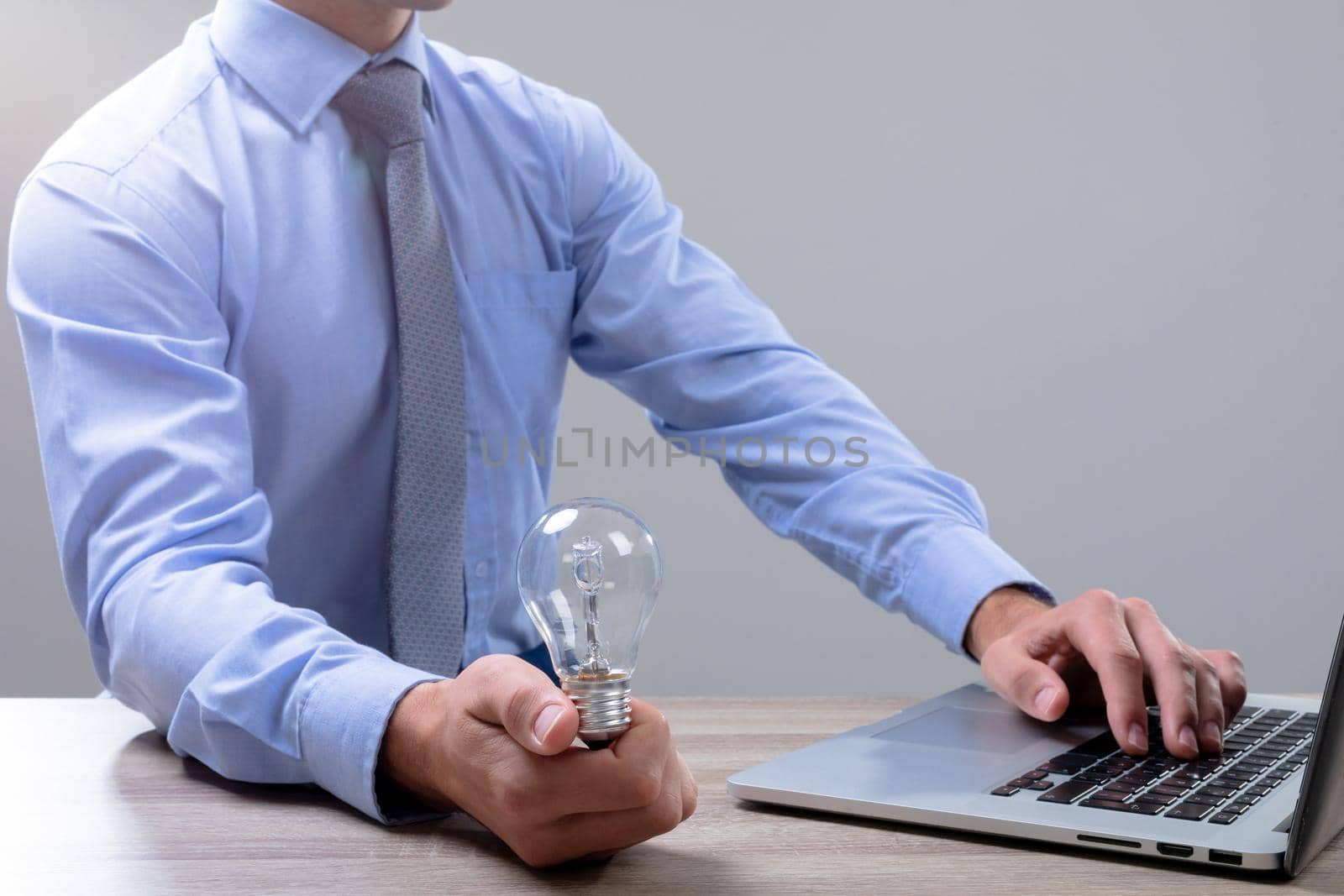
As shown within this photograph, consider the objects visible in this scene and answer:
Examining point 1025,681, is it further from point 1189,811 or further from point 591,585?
point 591,585

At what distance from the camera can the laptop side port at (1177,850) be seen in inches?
21.1

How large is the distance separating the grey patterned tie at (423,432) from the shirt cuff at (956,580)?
365 mm

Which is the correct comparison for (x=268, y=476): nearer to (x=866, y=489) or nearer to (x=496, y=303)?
(x=496, y=303)

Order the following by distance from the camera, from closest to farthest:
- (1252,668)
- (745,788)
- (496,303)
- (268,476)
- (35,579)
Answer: (745,788) < (268,476) < (496,303) < (35,579) < (1252,668)

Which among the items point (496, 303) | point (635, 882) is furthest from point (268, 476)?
point (635, 882)

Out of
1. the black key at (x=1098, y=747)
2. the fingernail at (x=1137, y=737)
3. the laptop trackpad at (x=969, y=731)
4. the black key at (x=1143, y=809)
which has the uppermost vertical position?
the black key at (x=1143, y=809)

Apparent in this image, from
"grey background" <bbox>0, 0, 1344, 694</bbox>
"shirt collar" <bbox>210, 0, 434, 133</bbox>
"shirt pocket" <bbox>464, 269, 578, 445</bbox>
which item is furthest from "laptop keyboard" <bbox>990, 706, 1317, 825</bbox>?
"grey background" <bbox>0, 0, 1344, 694</bbox>

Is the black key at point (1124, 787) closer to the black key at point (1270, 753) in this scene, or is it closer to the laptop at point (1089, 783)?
the laptop at point (1089, 783)

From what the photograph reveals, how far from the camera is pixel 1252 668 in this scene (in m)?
2.67

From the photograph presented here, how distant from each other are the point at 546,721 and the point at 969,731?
339 millimetres

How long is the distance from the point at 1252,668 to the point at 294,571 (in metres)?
2.26

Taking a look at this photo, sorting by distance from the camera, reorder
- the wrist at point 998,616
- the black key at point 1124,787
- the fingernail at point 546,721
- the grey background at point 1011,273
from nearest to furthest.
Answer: the fingernail at point 546,721, the black key at point 1124,787, the wrist at point 998,616, the grey background at point 1011,273

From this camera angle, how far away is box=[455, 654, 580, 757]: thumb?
513mm

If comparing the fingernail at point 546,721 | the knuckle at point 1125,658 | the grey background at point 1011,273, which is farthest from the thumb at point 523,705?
the grey background at point 1011,273
